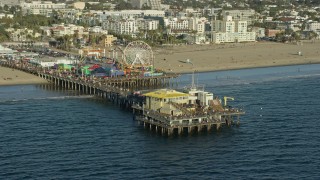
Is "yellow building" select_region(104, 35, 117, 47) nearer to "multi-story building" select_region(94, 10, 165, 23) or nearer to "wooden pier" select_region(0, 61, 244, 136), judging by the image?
"multi-story building" select_region(94, 10, 165, 23)

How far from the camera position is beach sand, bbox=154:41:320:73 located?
73.8 meters

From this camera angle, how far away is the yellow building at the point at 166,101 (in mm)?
40469

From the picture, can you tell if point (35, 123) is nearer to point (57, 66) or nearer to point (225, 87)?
point (225, 87)

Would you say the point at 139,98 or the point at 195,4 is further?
the point at 195,4

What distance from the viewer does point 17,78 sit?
62.8m

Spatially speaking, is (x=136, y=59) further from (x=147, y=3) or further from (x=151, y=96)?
(x=147, y=3)

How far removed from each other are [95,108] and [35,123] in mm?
7147

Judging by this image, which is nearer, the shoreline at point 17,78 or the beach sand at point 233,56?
the shoreline at point 17,78

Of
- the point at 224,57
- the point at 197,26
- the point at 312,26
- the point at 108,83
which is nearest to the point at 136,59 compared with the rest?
the point at 108,83

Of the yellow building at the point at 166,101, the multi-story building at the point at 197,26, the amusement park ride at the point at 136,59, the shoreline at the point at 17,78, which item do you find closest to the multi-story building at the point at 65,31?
the multi-story building at the point at 197,26

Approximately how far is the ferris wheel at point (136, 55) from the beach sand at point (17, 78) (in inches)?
336

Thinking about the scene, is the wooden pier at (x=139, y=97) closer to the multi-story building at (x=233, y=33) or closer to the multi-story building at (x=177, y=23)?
the multi-story building at (x=233, y=33)

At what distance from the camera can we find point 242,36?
107 meters

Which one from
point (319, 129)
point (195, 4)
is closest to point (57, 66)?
point (319, 129)
